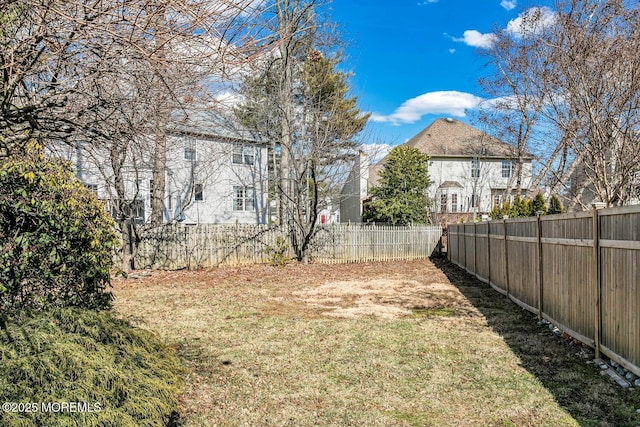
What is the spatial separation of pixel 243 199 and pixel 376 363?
18.8 m

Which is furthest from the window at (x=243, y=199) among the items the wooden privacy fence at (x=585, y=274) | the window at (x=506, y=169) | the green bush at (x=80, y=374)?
the green bush at (x=80, y=374)

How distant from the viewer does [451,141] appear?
1132 inches

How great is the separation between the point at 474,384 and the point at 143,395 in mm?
2824

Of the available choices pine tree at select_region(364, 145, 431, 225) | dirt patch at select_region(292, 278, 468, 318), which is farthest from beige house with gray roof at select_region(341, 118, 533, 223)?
dirt patch at select_region(292, 278, 468, 318)

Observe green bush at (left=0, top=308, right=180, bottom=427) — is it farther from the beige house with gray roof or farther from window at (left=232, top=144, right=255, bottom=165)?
the beige house with gray roof

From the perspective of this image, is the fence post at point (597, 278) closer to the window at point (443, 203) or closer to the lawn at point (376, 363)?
the lawn at point (376, 363)

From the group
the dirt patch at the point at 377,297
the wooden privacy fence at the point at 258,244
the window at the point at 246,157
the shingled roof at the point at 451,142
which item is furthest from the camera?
the shingled roof at the point at 451,142

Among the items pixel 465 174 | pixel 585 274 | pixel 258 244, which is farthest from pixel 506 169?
pixel 585 274

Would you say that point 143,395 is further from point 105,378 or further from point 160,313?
point 160,313

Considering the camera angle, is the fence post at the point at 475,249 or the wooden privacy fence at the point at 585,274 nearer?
the wooden privacy fence at the point at 585,274

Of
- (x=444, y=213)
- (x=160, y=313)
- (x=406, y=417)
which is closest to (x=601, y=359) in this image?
(x=406, y=417)

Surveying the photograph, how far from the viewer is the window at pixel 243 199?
2239cm

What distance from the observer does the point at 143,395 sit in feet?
9.36

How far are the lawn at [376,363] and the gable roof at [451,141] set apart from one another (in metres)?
20.8
